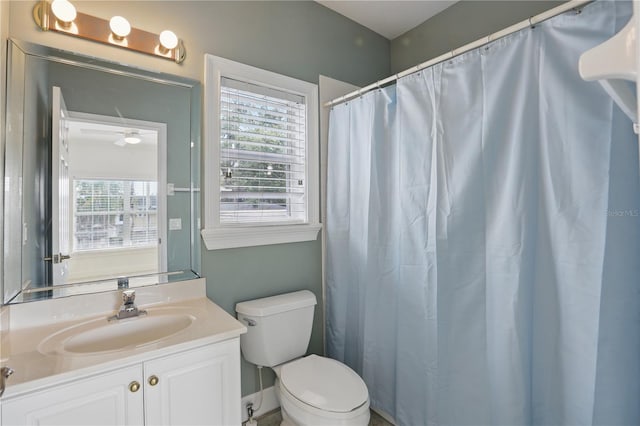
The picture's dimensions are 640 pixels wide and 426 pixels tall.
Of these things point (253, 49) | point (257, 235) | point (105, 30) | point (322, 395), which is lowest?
point (322, 395)

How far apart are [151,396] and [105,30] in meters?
1.52

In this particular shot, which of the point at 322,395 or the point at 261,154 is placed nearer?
the point at 322,395

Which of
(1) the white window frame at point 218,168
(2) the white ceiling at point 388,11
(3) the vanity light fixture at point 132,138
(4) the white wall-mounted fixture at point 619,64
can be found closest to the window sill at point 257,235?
(1) the white window frame at point 218,168

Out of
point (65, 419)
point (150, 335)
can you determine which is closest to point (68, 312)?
point (150, 335)

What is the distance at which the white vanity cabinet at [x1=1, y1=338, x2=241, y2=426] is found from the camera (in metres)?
0.96

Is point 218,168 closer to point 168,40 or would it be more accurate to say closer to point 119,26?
point 168,40

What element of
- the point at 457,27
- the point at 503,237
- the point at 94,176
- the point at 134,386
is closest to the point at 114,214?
the point at 94,176

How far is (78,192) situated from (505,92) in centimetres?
184

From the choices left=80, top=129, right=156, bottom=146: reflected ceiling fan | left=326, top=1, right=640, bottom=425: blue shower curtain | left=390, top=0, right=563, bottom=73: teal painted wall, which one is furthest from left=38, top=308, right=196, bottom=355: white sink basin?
left=390, top=0, right=563, bottom=73: teal painted wall

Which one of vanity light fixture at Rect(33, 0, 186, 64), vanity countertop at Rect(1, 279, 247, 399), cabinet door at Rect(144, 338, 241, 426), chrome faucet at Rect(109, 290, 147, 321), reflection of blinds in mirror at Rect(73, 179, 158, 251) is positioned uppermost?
vanity light fixture at Rect(33, 0, 186, 64)

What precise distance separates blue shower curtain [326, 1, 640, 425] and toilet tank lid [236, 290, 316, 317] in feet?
1.18

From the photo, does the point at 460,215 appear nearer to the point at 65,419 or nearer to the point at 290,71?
the point at 290,71

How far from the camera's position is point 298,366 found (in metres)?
1.68

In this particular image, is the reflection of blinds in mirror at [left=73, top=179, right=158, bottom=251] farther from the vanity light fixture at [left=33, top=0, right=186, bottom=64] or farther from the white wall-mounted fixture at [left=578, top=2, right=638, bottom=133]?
the white wall-mounted fixture at [left=578, top=2, right=638, bottom=133]
